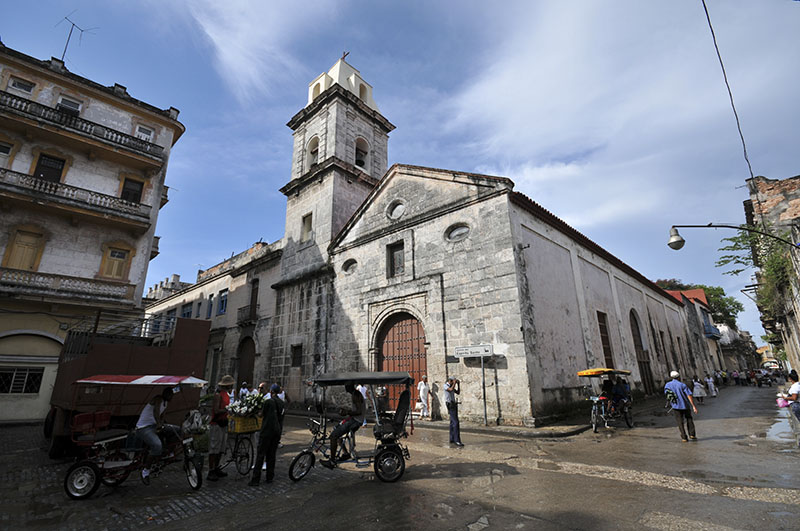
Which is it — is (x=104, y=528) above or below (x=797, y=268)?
below

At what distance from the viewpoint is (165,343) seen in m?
10.5

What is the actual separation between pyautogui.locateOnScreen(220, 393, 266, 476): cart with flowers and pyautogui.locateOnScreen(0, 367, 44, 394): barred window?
45.7 feet

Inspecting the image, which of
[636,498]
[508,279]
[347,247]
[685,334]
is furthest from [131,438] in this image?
[685,334]

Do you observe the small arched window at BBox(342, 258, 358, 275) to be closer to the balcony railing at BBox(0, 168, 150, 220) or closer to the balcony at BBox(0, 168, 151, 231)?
the balcony at BBox(0, 168, 151, 231)

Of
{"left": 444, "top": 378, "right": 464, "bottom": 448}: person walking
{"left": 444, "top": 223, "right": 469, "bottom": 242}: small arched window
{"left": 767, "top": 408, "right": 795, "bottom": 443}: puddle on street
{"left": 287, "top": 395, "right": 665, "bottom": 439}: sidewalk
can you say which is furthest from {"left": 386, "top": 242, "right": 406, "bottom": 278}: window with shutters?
{"left": 767, "top": 408, "right": 795, "bottom": 443}: puddle on street

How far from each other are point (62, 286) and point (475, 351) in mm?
16581

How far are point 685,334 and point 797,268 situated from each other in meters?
17.3

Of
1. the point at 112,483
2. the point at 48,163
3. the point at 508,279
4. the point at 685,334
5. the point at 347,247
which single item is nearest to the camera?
the point at 112,483

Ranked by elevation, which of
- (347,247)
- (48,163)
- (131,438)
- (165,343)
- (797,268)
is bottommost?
(131,438)

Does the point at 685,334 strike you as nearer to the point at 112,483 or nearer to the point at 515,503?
the point at 515,503

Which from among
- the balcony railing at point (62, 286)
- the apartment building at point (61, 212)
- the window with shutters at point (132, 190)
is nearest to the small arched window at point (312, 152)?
the apartment building at point (61, 212)

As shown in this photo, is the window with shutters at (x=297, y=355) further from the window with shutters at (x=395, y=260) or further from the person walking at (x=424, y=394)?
the person walking at (x=424, y=394)

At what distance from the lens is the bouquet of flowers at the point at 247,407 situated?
6.46 meters

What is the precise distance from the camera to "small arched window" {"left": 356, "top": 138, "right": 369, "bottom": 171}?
21.9 meters
